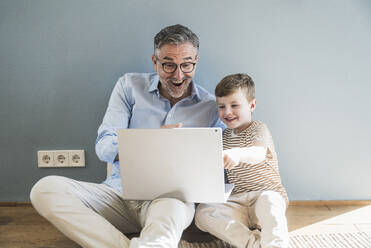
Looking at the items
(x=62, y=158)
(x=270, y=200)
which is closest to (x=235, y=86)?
(x=270, y=200)

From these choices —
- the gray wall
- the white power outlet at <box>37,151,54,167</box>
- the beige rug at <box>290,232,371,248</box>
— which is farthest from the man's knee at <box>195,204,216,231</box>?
the white power outlet at <box>37,151,54,167</box>

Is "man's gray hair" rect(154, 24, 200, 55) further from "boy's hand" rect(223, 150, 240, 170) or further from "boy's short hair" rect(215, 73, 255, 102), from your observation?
"boy's hand" rect(223, 150, 240, 170)

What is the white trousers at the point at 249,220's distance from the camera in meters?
1.19

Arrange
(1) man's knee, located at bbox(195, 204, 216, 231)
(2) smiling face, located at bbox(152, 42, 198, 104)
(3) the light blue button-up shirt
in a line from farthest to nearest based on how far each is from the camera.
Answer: (3) the light blue button-up shirt
(2) smiling face, located at bbox(152, 42, 198, 104)
(1) man's knee, located at bbox(195, 204, 216, 231)


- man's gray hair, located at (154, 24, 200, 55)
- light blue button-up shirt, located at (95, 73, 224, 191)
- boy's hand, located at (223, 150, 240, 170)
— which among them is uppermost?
man's gray hair, located at (154, 24, 200, 55)

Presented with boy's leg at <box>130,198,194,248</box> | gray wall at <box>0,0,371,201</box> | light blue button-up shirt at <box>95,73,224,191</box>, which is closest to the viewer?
boy's leg at <box>130,198,194,248</box>

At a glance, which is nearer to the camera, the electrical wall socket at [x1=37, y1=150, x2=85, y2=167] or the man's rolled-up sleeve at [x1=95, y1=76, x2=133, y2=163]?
the man's rolled-up sleeve at [x1=95, y1=76, x2=133, y2=163]

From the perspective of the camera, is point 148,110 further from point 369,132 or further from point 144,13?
point 369,132

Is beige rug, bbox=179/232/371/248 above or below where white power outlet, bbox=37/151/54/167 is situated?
below

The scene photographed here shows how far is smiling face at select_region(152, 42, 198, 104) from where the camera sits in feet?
4.80

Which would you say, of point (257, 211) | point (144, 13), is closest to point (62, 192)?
point (257, 211)

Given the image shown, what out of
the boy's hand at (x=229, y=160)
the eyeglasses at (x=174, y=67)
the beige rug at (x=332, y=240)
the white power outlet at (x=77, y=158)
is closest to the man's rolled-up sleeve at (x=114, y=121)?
the eyeglasses at (x=174, y=67)

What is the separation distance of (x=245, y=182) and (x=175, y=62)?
58 centimetres

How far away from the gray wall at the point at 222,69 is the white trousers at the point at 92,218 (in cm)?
54
